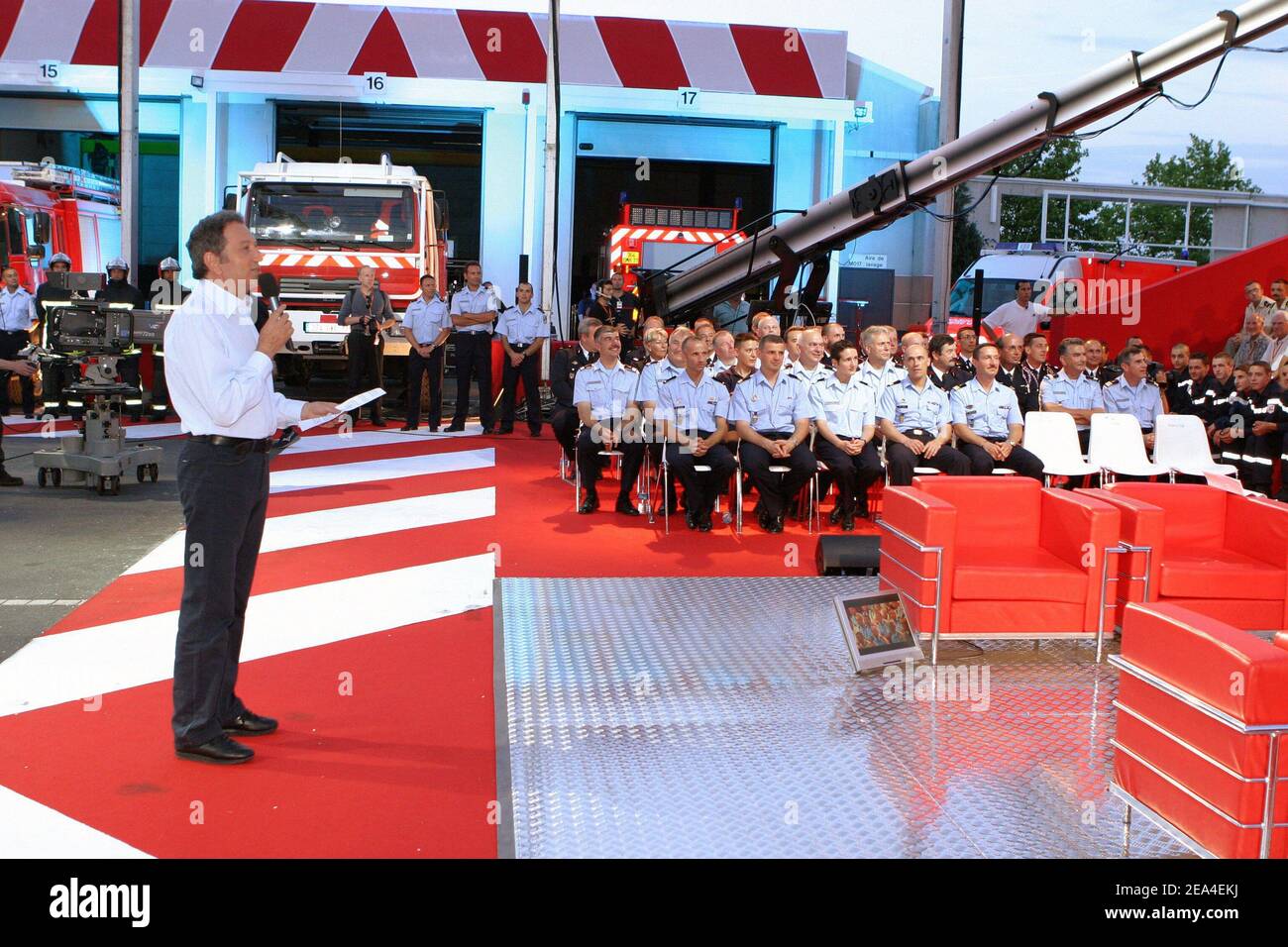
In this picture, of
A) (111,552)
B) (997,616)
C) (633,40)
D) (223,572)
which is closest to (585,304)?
(633,40)

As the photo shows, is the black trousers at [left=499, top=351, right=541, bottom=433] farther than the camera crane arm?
Yes

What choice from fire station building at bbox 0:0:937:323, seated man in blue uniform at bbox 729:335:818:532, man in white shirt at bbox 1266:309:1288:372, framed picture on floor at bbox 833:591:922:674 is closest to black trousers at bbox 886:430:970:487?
seated man in blue uniform at bbox 729:335:818:532

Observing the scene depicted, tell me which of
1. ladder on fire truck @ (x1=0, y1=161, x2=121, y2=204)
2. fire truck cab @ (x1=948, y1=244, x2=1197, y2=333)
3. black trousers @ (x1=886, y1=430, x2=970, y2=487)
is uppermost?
ladder on fire truck @ (x1=0, y1=161, x2=121, y2=204)

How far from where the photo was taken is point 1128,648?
385 cm

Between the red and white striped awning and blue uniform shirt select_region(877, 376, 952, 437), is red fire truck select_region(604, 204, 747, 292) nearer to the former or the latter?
the red and white striped awning

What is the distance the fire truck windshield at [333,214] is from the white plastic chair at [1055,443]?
867cm

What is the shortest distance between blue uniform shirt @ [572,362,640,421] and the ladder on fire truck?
401 inches

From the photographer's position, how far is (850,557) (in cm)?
784

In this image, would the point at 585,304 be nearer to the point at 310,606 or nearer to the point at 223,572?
the point at 310,606

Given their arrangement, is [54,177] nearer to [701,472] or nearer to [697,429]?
[697,429]

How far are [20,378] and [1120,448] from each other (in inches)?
498

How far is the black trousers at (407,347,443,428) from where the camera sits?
14.6m

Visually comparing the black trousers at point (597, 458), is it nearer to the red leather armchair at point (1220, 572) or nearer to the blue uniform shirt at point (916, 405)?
the blue uniform shirt at point (916, 405)

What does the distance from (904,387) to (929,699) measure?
466cm
